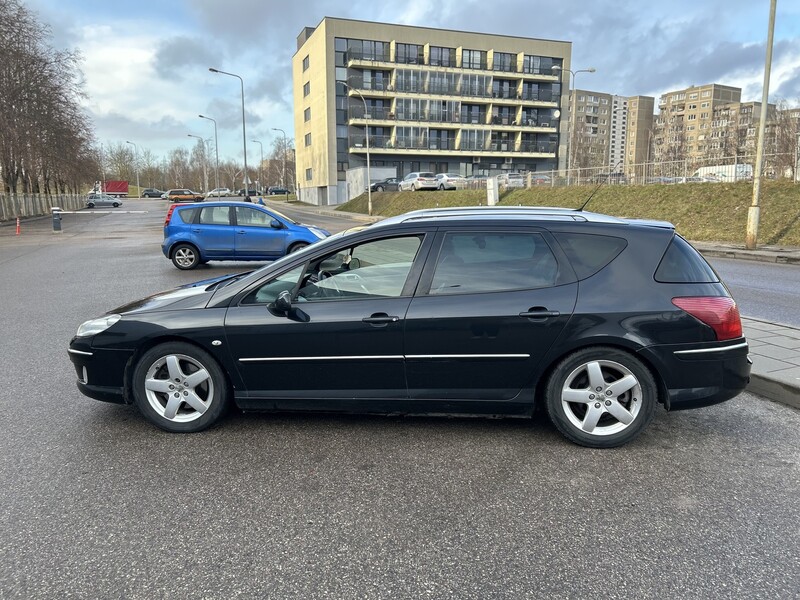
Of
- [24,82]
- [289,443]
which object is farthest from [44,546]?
[24,82]

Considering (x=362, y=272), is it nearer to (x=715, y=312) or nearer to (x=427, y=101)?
(x=715, y=312)

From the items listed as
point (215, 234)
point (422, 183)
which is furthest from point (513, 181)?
point (215, 234)

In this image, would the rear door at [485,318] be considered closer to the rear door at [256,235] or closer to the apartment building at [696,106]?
the rear door at [256,235]

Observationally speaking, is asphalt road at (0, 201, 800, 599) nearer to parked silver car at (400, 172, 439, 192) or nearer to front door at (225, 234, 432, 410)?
front door at (225, 234, 432, 410)

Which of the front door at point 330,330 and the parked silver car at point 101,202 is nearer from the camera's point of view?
the front door at point 330,330

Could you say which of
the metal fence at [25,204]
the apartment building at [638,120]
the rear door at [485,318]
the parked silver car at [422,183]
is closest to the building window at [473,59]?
the parked silver car at [422,183]

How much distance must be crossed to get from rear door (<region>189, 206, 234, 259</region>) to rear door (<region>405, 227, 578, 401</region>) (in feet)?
34.0

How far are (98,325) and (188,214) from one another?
10.0m

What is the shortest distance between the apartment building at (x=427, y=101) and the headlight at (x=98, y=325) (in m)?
55.1

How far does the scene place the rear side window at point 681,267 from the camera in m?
3.70

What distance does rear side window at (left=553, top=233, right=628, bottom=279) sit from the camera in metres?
3.74

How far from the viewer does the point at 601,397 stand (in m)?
3.66

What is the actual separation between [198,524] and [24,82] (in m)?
44.8

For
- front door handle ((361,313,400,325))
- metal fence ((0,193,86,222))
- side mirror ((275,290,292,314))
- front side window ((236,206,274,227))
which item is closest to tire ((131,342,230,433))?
side mirror ((275,290,292,314))
